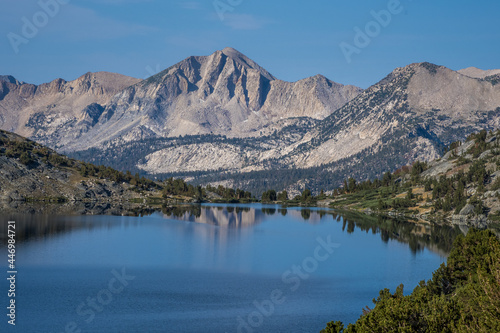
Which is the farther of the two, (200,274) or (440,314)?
(200,274)

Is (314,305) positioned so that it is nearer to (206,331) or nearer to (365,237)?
(206,331)

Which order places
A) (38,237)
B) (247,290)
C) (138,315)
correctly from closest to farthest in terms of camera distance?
(138,315)
(247,290)
(38,237)

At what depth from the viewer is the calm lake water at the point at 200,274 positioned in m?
75.9

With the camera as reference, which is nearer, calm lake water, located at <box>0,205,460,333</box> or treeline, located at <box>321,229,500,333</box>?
treeline, located at <box>321,229,500,333</box>

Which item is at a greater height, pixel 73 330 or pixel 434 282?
pixel 434 282

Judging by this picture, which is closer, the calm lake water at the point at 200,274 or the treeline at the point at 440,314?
the treeline at the point at 440,314

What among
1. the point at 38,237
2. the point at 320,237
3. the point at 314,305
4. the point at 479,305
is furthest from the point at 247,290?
the point at 320,237

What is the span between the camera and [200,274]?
10444 centimetres

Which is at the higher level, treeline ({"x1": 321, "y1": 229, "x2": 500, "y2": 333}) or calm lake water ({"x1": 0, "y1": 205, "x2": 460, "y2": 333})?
treeline ({"x1": 321, "y1": 229, "x2": 500, "y2": 333})

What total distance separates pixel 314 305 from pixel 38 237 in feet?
253

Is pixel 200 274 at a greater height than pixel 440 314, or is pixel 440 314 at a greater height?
pixel 440 314

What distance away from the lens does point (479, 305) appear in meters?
48.7

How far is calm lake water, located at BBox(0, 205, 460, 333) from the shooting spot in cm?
7588

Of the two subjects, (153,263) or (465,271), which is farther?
(153,263)
